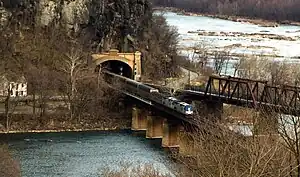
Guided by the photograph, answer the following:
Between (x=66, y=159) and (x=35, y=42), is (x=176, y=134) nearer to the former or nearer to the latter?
(x=66, y=159)

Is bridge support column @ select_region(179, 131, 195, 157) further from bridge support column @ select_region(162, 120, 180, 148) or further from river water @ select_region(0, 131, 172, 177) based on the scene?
bridge support column @ select_region(162, 120, 180, 148)

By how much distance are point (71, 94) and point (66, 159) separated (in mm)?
12152

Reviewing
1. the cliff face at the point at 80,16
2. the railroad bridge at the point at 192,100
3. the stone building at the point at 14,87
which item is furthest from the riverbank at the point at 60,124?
the cliff face at the point at 80,16

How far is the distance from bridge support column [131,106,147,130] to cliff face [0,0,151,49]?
1227cm

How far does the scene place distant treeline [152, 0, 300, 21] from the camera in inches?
5335

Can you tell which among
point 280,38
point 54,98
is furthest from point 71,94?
point 280,38

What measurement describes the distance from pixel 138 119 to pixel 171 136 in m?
5.56

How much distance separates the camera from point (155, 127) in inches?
1578

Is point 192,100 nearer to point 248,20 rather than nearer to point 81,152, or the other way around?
point 81,152

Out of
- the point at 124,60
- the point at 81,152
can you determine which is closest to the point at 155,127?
the point at 81,152

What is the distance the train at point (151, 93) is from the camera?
118ft

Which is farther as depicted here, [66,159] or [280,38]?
[280,38]

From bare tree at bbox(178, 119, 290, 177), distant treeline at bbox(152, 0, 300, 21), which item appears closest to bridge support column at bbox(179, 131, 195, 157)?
bare tree at bbox(178, 119, 290, 177)

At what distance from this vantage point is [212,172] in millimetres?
17625
